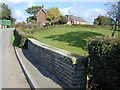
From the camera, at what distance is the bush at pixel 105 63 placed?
280cm

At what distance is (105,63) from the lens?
2.99 metres

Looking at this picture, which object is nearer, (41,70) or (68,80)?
(68,80)

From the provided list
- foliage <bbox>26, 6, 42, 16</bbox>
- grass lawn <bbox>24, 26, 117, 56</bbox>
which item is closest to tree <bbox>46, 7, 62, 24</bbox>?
foliage <bbox>26, 6, 42, 16</bbox>

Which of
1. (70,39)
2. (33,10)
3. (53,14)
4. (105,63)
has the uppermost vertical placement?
(33,10)

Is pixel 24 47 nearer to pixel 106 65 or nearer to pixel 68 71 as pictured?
pixel 68 71

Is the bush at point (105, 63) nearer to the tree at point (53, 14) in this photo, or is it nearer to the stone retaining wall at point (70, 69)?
the stone retaining wall at point (70, 69)

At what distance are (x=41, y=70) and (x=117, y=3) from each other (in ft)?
33.0

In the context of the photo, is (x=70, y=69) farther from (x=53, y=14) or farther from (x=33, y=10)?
(x=33, y=10)

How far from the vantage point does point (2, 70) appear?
20.8ft

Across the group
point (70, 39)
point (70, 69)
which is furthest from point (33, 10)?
point (70, 69)

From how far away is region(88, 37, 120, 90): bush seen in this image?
280 centimetres

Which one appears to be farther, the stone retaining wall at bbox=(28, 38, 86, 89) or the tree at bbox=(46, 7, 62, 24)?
the tree at bbox=(46, 7, 62, 24)

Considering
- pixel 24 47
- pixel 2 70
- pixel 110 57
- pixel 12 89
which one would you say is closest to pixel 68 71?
pixel 110 57

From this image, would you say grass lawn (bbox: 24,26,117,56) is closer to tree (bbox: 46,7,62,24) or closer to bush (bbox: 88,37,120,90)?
bush (bbox: 88,37,120,90)
